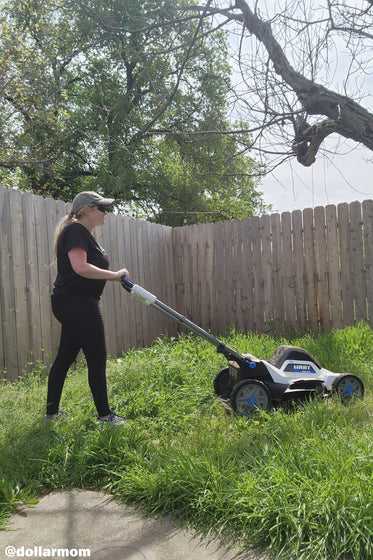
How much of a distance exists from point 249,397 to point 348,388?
855mm

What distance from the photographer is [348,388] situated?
347cm

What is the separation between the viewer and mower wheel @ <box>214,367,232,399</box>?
12.3 feet

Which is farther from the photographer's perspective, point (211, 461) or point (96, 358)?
point (96, 358)

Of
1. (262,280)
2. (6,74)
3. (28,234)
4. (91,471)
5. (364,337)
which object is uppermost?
(6,74)

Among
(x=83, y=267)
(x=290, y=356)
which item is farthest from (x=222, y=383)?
(x=83, y=267)

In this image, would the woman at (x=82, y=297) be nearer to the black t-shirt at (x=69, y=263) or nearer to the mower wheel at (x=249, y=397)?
the black t-shirt at (x=69, y=263)

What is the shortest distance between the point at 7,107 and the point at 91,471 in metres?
11.2

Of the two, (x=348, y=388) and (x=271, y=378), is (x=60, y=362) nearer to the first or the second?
(x=271, y=378)

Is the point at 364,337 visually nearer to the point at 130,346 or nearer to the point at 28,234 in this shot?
the point at 130,346

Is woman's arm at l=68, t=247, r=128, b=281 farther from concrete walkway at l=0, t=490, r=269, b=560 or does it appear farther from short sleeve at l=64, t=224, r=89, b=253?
concrete walkway at l=0, t=490, r=269, b=560

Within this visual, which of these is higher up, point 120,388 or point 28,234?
point 28,234

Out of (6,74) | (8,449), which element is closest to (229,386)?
(8,449)

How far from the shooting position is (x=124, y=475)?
8.11 feet

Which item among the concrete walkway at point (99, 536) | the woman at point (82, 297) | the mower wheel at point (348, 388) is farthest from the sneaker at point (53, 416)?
the mower wheel at point (348, 388)
